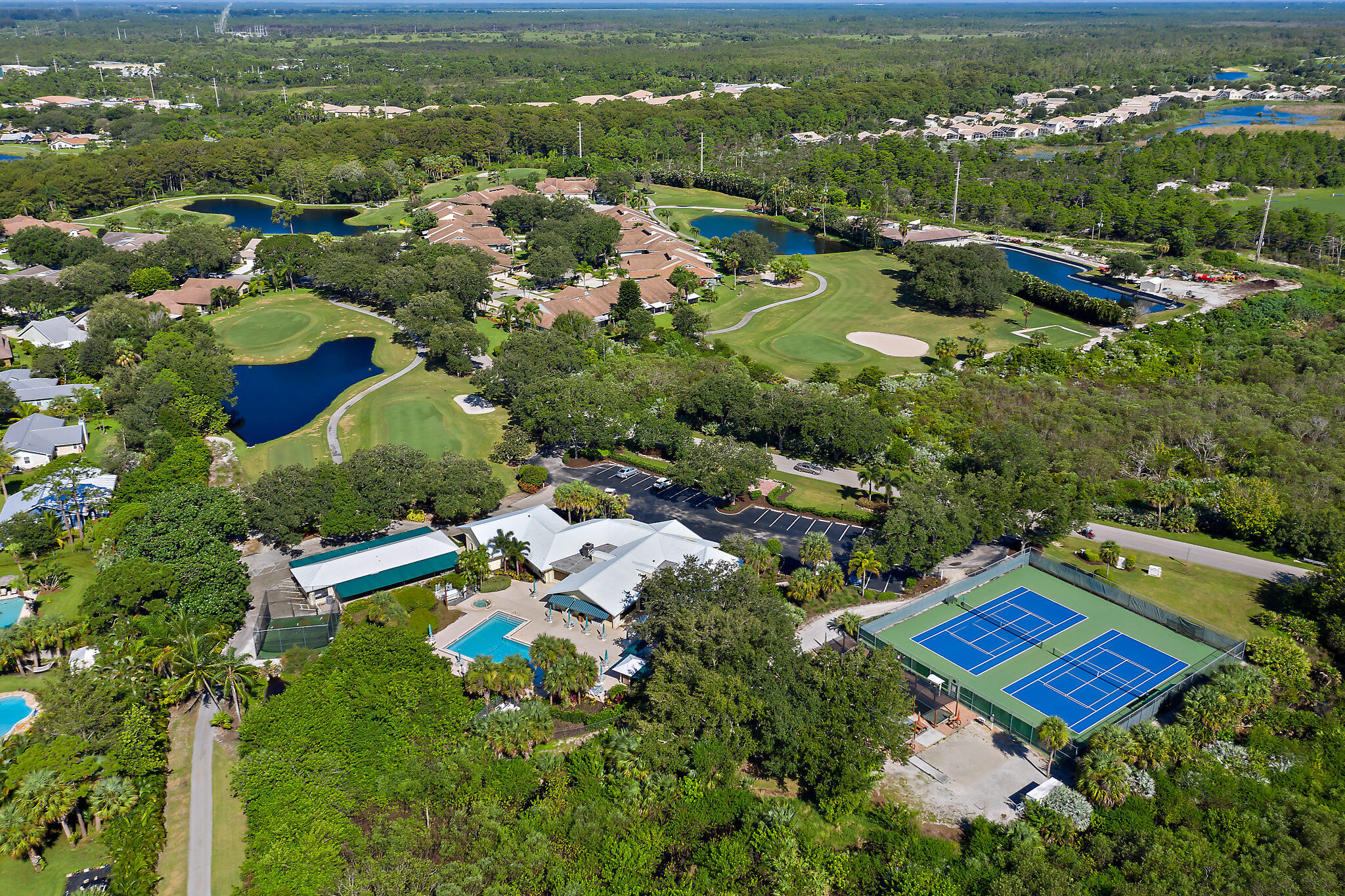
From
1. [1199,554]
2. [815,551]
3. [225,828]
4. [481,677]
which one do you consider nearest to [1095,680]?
[815,551]

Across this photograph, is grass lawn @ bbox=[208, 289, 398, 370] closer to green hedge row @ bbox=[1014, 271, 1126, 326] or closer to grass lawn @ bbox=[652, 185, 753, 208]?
grass lawn @ bbox=[652, 185, 753, 208]

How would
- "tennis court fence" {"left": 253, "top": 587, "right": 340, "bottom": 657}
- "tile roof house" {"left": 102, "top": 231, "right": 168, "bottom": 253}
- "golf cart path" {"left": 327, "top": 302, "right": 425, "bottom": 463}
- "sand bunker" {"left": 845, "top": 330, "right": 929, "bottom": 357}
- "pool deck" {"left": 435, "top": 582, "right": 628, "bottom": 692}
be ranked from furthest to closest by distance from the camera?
"tile roof house" {"left": 102, "top": 231, "right": 168, "bottom": 253}
"sand bunker" {"left": 845, "top": 330, "right": 929, "bottom": 357}
"golf cart path" {"left": 327, "top": 302, "right": 425, "bottom": 463}
"tennis court fence" {"left": 253, "top": 587, "right": 340, "bottom": 657}
"pool deck" {"left": 435, "top": 582, "right": 628, "bottom": 692}

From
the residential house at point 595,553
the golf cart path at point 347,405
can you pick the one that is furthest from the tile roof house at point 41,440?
the residential house at point 595,553

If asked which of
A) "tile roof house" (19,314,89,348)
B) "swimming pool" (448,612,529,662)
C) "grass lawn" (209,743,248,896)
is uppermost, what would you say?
"tile roof house" (19,314,89,348)

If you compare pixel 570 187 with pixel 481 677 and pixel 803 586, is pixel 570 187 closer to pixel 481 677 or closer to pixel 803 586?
pixel 803 586

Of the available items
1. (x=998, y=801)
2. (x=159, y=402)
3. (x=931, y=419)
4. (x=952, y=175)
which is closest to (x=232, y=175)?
(x=159, y=402)

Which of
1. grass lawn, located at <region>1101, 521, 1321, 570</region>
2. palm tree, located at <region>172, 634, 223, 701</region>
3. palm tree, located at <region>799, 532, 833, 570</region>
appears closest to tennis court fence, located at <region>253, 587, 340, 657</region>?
palm tree, located at <region>172, 634, 223, 701</region>
